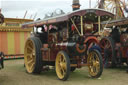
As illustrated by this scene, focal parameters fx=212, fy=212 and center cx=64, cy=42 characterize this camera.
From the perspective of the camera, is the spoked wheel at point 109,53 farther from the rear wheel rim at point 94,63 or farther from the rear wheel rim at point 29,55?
the rear wheel rim at point 29,55

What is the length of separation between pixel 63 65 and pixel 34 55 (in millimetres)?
1877

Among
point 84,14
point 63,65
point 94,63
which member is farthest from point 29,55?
point 84,14

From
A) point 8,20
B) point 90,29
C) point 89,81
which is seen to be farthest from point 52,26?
point 8,20

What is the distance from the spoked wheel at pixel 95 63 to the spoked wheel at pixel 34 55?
5.97 ft

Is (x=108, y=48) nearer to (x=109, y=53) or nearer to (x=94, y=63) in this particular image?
(x=109, y=53)

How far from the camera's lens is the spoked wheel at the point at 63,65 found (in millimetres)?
6222

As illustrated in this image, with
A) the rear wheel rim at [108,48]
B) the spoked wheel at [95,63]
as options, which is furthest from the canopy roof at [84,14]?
the rear wheel rim at [108,48]

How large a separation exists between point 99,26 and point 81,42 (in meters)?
0.82

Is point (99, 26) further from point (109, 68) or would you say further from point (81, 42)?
point (109, 68)

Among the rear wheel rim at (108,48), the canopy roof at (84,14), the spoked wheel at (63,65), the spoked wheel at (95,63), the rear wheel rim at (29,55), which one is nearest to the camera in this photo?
the spoked wheel at (63,65)

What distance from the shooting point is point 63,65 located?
6.56 m

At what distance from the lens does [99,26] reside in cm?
674

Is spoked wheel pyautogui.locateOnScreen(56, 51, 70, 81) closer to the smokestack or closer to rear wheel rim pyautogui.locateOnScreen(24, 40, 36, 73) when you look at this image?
rear wheel rim pyautogui.locateOnScreen(24, 40, 36, 73)

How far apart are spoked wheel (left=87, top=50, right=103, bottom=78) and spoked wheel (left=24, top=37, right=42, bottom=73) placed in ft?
5.97
